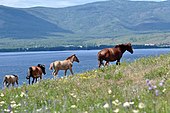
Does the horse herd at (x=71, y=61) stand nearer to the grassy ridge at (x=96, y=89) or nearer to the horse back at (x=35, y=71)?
the horse back at (x=35, y=71)

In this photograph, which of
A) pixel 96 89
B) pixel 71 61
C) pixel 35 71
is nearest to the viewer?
pixel 96 89

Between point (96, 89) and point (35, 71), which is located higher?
point (96, 89)

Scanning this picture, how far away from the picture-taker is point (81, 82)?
18.3 metres

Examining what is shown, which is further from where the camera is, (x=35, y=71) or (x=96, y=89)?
(x=35, y=71)

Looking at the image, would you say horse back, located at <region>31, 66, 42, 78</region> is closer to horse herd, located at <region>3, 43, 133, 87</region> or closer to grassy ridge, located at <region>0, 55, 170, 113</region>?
horse herd, located at <region>3, 43, 133, 87</region>

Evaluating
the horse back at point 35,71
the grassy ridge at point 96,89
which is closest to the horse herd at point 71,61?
the horse back at point 35,71

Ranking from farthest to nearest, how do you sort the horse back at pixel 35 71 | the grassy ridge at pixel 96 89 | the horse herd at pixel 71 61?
the horse back at pixel 35 71 → the horse herd at pixel 71 61 → the grassy ridge at pixel 96 89

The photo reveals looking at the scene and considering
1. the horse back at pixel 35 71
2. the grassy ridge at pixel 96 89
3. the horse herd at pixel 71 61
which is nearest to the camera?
the grassy ridge at pixel 96 89

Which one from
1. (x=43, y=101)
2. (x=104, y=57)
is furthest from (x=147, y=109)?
(x=104, y=57)

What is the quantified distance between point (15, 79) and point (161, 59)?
25.7 m

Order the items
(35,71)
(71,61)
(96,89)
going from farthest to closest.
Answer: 1. (71,61)
2. (35,71)
3. (96,89)

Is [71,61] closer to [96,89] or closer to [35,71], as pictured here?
[35,71]

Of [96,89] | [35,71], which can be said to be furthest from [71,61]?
[96,89]

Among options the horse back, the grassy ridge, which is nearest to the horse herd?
the horse back
